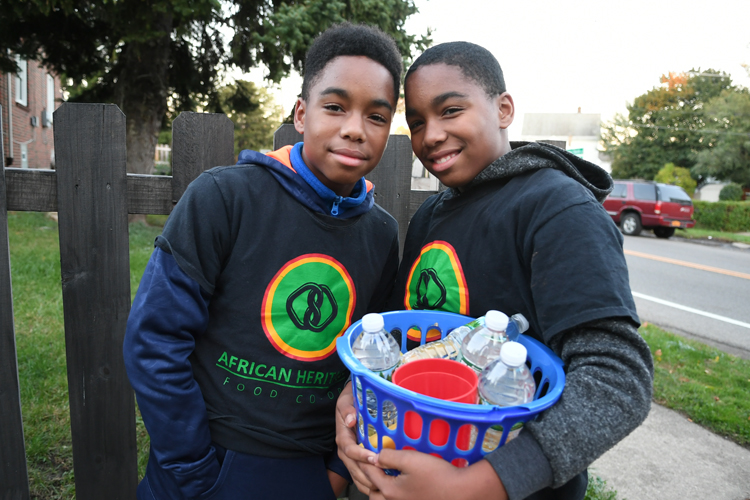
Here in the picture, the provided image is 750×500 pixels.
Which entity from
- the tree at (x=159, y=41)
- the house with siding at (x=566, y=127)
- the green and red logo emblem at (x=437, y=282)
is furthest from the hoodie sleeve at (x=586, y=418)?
the house with siding at (x=566, y=127)

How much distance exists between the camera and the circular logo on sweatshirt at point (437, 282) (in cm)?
155

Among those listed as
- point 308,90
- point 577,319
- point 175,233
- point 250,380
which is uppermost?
point 308,90

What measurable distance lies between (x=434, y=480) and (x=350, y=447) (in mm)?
297

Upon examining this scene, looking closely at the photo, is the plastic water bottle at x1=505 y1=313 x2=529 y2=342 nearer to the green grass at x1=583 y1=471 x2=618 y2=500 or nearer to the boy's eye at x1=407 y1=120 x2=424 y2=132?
the boy's eye at x1=407 y1=120 x2=424 y2=132

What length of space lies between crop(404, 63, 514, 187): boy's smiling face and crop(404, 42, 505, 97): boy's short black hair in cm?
2

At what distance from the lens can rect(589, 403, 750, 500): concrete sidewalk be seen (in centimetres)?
263

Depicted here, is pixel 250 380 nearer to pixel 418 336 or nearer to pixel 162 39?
pixel 418 336

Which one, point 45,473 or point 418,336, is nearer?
point 418,336

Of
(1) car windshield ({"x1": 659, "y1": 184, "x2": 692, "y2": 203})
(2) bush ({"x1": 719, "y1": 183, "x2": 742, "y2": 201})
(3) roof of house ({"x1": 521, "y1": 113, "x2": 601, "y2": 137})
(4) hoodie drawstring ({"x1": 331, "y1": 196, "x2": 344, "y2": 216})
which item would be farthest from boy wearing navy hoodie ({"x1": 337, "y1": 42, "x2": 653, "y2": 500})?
(3) roof of house ({"x1": 521, "y1": 113, "x2": 601, "y2": 137})

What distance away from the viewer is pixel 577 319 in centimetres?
113

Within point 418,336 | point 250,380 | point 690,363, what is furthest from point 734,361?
point 250,380

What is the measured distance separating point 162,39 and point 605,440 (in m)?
11.1

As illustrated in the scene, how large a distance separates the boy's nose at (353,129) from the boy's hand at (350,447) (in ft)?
2.84

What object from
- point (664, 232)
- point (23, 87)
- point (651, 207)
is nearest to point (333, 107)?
point (651, 207)
